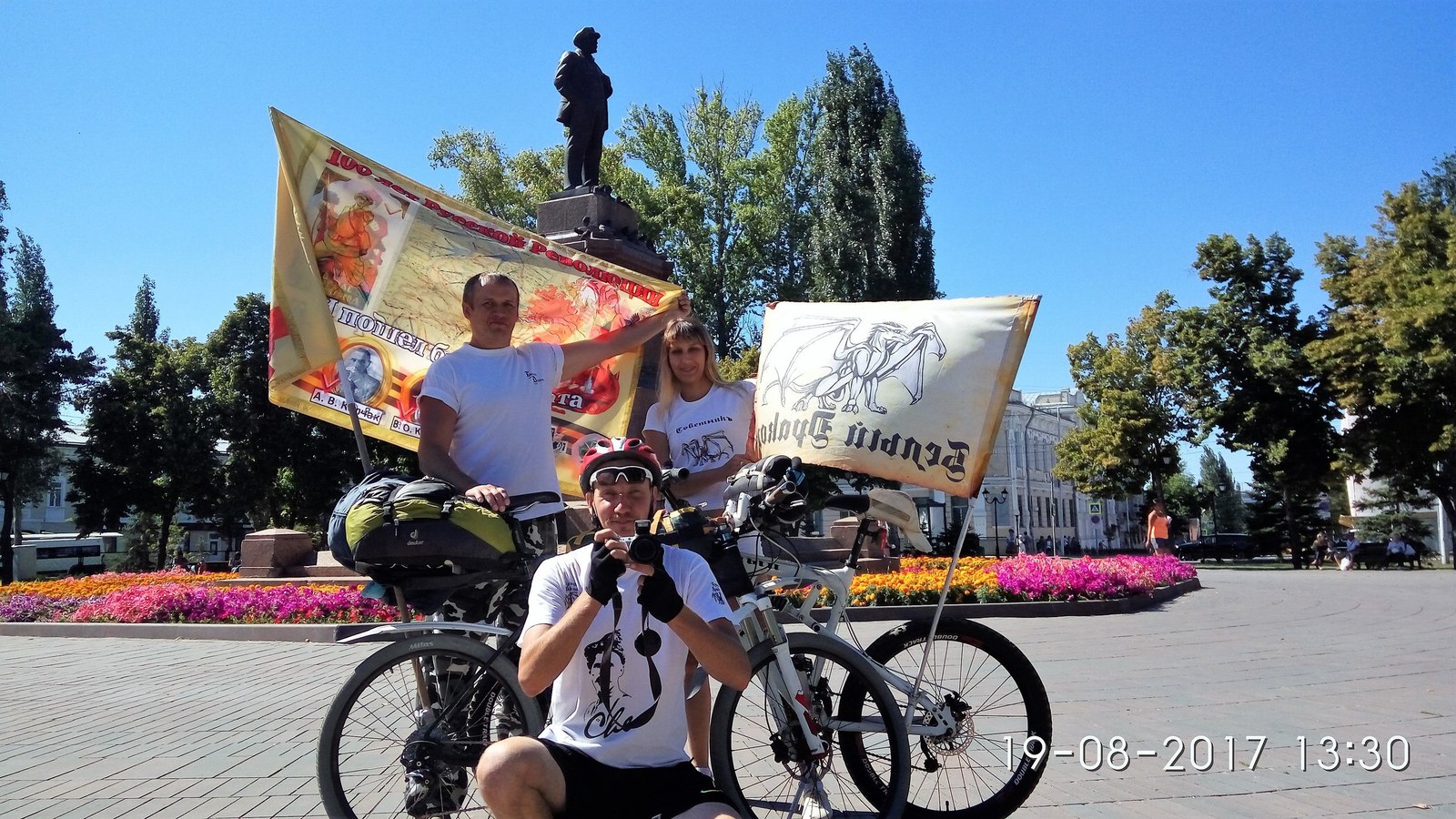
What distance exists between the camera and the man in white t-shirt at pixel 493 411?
3809mm

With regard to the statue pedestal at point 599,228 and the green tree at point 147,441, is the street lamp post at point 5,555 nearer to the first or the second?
the green tree at point 147,441

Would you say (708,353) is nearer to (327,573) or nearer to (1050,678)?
(1050,678)

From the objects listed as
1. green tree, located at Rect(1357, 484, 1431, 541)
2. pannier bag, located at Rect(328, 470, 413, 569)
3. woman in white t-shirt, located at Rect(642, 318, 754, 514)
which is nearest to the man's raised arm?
woman in white t-shirt, located at Rect(642, 318, 754, 514)

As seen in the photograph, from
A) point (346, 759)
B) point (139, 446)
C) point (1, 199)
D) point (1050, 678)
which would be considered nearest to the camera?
point (346, 759)

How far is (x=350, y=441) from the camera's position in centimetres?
4006

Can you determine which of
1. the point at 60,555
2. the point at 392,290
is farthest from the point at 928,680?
the point at 60,555

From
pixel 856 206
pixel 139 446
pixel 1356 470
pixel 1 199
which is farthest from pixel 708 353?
pixel 139 446

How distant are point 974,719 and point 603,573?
1.84 meters

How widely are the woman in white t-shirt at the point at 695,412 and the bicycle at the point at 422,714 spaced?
3.24ft

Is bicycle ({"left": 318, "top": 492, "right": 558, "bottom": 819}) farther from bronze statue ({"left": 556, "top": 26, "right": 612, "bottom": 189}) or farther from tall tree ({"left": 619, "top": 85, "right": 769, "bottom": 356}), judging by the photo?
tall tree ({"left": 619, "top": 85, "right": 769, "bottom": 356})

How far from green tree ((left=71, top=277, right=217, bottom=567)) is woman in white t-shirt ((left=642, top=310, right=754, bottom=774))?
42864mm

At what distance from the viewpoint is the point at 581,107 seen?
12.4 metres

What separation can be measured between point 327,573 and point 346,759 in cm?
1506

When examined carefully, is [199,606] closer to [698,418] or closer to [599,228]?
[599,228]
